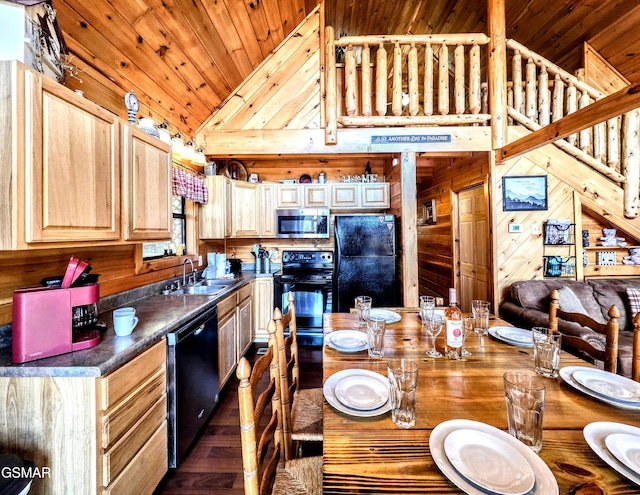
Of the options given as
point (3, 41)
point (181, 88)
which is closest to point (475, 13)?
point (181, 88)

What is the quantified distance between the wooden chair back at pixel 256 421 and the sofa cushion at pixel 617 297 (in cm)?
342

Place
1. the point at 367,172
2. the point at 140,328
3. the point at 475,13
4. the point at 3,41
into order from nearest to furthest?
the point at 3,41
the point at 140,328
the point at 475,13
the point at 367,172

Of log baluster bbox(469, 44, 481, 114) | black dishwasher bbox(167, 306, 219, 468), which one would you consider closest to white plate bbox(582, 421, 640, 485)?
black dishwasher bbox(167, 306, 219, 468)

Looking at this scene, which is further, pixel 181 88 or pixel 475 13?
pixel 475 13

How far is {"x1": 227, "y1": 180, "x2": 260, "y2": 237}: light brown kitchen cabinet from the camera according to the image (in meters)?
3.65

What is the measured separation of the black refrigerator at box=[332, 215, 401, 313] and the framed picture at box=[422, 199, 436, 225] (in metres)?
2.05

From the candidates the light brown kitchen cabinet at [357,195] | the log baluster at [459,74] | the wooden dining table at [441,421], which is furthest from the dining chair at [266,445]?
the log baluster at [459,74]

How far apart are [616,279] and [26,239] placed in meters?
4.80

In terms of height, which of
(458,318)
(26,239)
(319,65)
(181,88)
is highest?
(319,65)

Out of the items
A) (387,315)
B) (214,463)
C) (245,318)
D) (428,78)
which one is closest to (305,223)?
(245,318)

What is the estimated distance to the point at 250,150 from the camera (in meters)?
3.26

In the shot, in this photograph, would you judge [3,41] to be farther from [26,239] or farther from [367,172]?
[367,172]

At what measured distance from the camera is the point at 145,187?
1880 millimetres

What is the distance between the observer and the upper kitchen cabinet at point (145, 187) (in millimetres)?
1691
